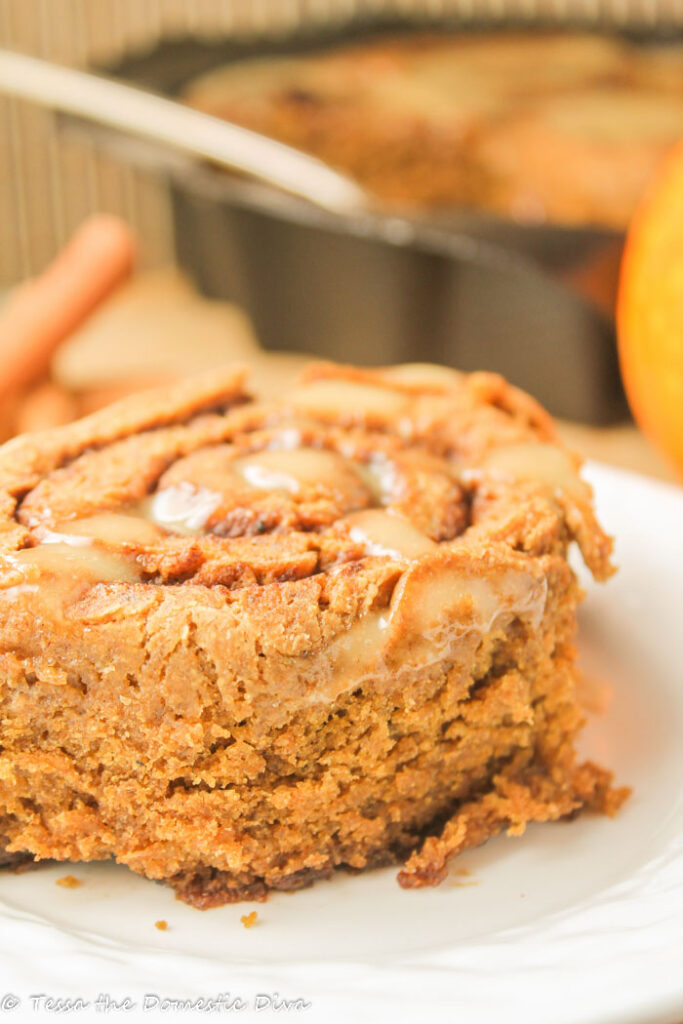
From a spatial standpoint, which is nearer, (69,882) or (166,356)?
(69,882)

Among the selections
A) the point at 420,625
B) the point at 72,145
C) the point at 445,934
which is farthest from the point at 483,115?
the point at 445,934

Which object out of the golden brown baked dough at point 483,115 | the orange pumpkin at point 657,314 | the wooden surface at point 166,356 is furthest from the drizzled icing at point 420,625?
the golden brown baked dough at point 483,115

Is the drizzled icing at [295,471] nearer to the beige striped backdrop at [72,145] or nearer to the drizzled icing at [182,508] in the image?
the drizzled icing at [182,508]

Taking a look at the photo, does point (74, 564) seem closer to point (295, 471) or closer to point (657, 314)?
point (295, 471)

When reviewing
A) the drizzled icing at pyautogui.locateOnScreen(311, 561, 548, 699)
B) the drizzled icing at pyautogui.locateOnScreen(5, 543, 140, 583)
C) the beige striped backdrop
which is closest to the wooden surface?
the beige striped backdrop

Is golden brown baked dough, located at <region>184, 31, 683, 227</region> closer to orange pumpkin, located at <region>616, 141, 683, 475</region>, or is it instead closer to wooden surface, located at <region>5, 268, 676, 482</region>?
wooden surface, located at <region>5, 268, 676, 482</region>

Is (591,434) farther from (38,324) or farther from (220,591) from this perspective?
(220,591)
